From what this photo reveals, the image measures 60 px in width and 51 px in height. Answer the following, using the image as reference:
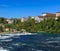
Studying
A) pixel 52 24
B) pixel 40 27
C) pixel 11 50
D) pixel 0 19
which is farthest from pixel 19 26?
pixel 11 50

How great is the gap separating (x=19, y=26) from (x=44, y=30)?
1076 centimetres

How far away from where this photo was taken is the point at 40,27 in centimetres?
6544

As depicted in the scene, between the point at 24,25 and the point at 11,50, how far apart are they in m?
49.8

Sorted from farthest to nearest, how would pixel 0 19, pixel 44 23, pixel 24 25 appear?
pixel 0 19 < pixel 24 25 < pixel 44 23

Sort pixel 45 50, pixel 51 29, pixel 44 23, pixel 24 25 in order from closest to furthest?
1. pixel 45 50
2. pixel 51 29
3. pixel 44 23
4. pixel 24 25

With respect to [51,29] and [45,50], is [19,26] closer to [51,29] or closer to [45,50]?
[51,29]

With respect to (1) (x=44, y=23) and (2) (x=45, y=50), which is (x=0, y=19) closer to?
(1) (x=44, y=23)

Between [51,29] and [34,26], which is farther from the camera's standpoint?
[34,26]

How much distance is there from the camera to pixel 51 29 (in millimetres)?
59344

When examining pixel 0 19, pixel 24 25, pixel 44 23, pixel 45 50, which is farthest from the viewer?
pixel 0 19

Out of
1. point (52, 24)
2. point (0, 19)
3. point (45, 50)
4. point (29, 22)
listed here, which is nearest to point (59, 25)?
point (52, 24)

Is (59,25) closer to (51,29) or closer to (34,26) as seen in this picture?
(51,29)

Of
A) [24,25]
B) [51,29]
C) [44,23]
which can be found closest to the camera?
[51,29]

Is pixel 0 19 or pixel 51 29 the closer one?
pixel 51 29
